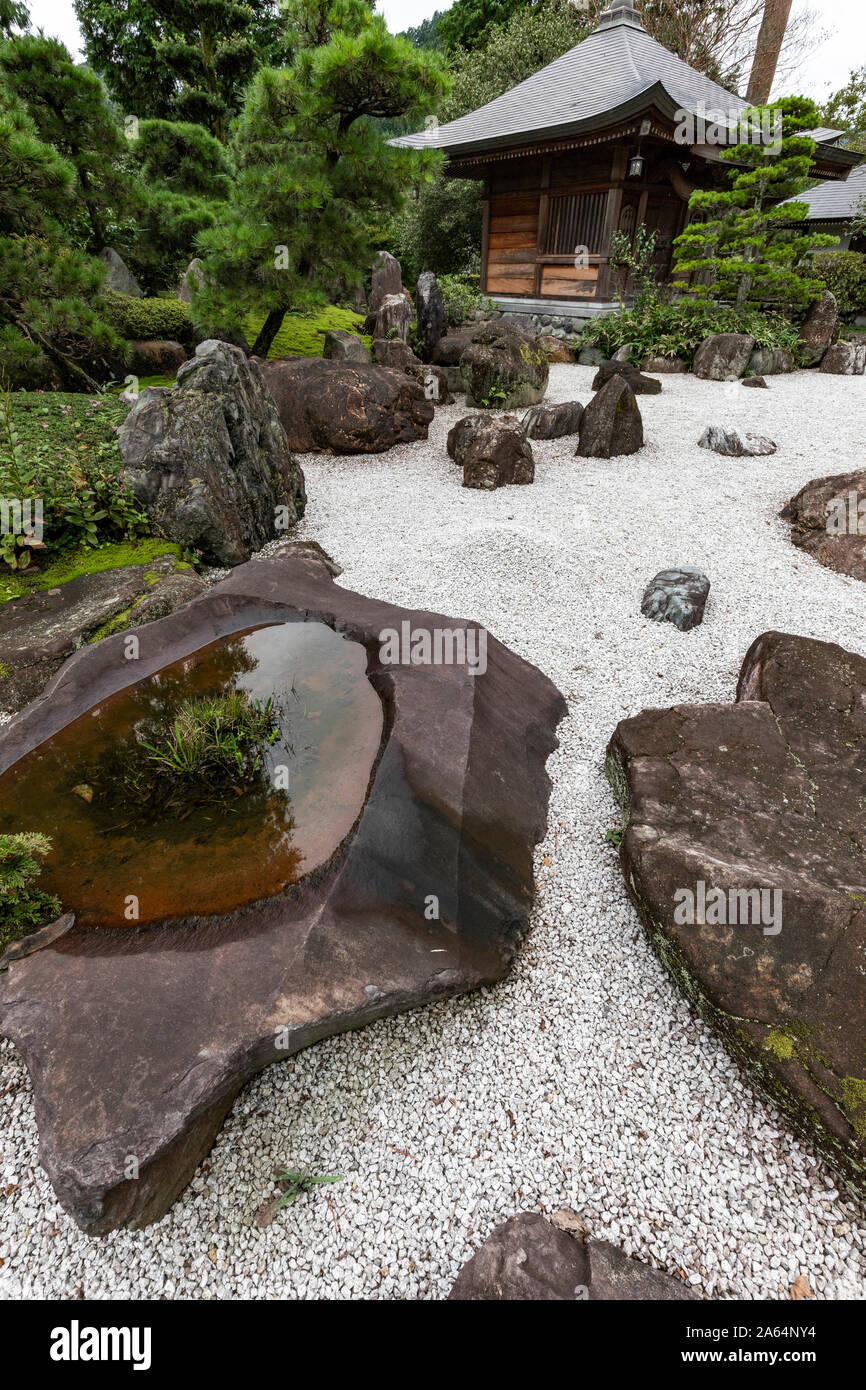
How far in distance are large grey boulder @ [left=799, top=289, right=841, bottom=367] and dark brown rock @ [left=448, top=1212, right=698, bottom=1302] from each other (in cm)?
1471

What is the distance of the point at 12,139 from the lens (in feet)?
19.6

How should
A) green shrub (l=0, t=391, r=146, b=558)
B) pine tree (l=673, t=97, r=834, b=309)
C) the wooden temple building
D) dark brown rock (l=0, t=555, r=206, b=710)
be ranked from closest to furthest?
dark brown rock (l=0, t=555, r=206, b=710) < green shrub (l=0, t=391, r=146, b=558) < pine tree (l=673, t=97, r=834, b=309) < the wooden temple building

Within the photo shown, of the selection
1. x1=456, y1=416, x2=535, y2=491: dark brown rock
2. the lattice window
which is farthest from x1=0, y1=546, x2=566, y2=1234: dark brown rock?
the lattice window

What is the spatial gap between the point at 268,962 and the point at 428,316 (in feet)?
38.3

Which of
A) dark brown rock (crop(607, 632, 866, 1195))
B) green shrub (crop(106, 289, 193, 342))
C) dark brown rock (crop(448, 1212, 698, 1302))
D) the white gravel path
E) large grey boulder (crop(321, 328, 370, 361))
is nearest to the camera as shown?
dark brown rock (crop(448, 1212, 698, 1302))

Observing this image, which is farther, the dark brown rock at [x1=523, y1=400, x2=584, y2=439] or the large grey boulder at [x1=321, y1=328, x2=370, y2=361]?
the large grey boulder at [x1=321, y1=328, x2=370, y2=361]

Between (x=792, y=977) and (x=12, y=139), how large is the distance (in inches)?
354

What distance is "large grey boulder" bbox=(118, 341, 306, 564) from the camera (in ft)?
16.8

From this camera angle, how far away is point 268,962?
2.05 metres

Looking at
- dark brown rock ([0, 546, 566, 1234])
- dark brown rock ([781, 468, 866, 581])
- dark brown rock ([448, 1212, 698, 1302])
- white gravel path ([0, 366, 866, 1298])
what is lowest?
white gravel path ([0, 366, 866, 1298])

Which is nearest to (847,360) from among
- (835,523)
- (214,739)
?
(835,523)

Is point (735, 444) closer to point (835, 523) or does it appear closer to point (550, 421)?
point (550, 421)

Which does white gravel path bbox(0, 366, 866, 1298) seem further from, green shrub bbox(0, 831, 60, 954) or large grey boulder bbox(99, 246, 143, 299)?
large grey boulder bbox(99, 246, 143, 299)

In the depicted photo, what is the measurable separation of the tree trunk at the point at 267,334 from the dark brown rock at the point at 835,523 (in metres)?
8.25
